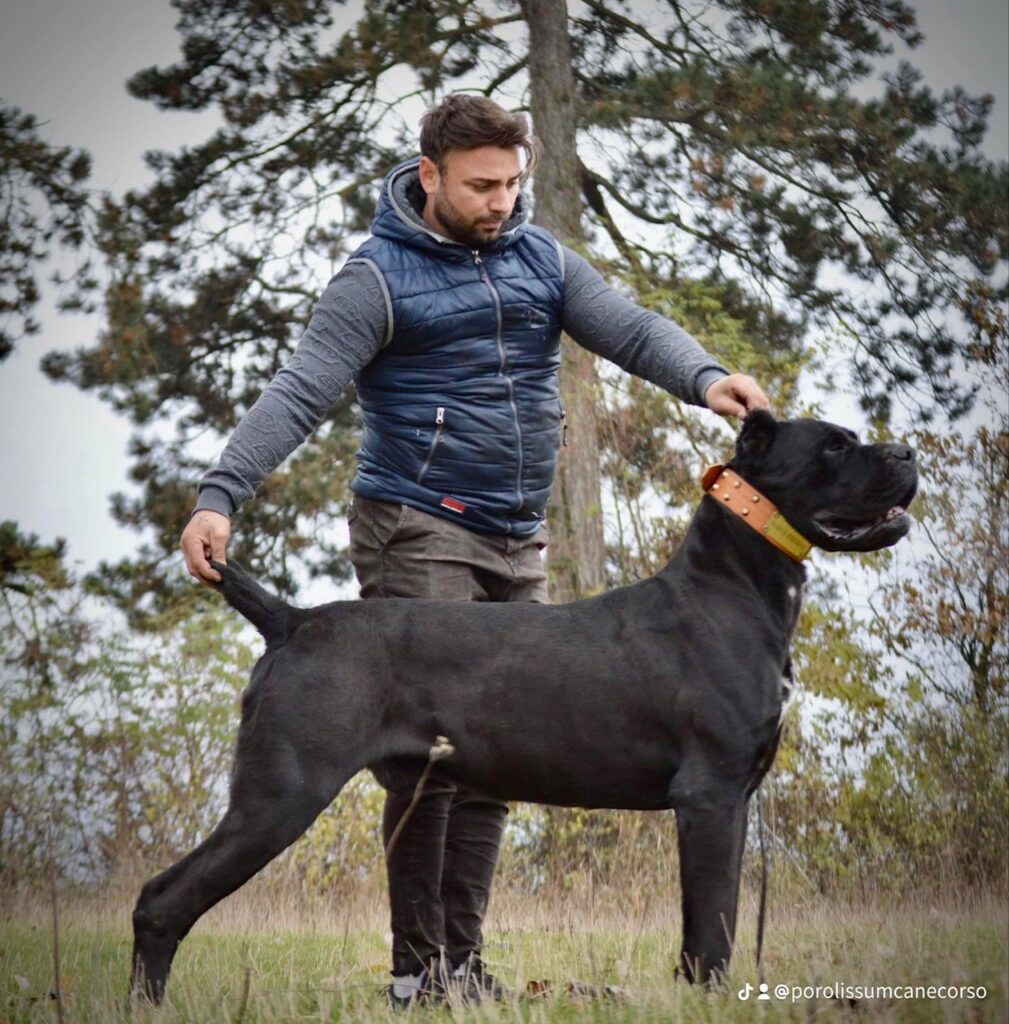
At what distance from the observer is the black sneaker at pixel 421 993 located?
3.88 meters

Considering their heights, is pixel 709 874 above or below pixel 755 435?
below

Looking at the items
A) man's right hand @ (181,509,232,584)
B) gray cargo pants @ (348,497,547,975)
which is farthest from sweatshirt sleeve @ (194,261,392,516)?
gray cargo pants @ (348,497,547,975)

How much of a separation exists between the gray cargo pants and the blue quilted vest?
3.2 inches

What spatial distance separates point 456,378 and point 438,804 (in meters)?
1.31

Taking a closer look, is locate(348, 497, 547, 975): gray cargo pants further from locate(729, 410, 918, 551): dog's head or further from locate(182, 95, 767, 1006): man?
locate(729, 410, 918, 551): dog's head

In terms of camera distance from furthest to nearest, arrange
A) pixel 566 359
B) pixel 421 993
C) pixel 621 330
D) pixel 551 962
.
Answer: pixel 566 359
pixel 551 962
pixel 621 330
pixel 421 993

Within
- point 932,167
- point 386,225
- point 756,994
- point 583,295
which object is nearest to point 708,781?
point 756,994

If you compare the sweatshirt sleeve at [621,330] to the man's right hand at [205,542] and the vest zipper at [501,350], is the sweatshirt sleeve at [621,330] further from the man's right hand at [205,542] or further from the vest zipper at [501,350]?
the man's right hand at [205,542]

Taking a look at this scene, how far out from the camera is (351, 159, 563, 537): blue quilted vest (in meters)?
4.15

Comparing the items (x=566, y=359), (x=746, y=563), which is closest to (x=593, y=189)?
(x=566, y=359)

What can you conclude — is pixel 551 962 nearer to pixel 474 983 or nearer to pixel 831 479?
pixel 474 983

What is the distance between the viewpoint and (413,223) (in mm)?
4188

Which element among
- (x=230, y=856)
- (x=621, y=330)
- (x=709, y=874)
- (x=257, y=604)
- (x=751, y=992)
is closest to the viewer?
(x=751, y=992)

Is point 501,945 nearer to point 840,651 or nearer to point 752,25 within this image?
point 840,651
